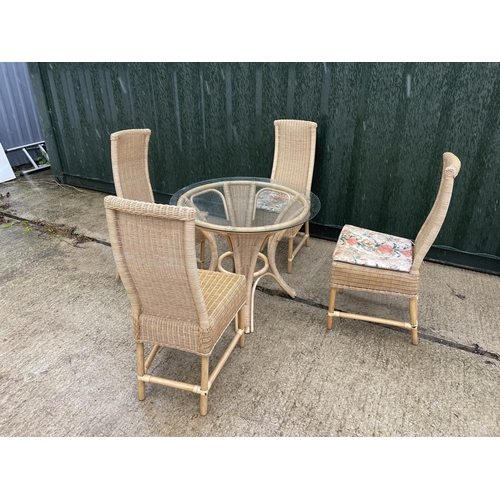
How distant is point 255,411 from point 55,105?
4434mm

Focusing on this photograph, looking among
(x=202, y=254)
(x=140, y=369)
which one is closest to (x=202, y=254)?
(x=202, y=254)

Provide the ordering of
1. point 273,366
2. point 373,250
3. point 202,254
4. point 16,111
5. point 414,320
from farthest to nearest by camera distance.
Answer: point 16,111, point 202,254, point 373,250, point 414,320, point 273,366

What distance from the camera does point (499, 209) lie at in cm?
298

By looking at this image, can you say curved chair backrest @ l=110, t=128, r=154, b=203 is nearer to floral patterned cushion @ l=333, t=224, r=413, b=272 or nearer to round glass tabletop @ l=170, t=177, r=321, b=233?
round glass tabletop @ l=170, t=177, r=321, b=233

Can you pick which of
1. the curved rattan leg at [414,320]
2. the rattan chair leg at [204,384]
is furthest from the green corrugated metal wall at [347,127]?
the rattan chair leg at [204,384]

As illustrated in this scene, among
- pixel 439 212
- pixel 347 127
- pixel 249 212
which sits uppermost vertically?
pixel 347 127

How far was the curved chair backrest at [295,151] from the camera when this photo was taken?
314cm

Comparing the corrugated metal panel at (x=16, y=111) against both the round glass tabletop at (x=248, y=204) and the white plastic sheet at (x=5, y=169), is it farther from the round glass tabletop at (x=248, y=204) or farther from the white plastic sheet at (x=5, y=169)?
the round glass tabletop at (x=248, y=204)

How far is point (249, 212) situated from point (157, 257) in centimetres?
99

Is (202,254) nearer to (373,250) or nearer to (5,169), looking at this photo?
(373,250)

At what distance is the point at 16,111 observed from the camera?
5.42 meters

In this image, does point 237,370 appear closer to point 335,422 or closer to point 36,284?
point 335,422

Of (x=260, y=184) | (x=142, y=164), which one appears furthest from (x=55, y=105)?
(x=260, y=184)

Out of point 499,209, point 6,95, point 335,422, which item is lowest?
point 335,422
